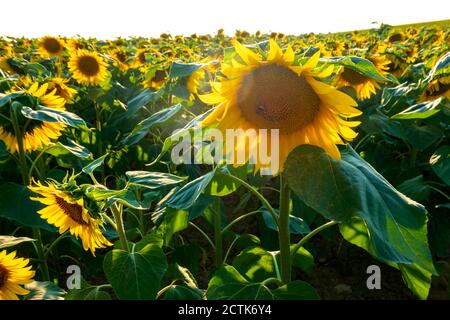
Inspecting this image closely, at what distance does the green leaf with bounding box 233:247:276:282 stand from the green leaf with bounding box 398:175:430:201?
877 mm

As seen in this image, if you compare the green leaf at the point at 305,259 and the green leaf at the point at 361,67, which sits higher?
the green leaf at the point at 361,67

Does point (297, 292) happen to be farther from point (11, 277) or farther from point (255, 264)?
point (11, 277)

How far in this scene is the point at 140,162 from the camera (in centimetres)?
393

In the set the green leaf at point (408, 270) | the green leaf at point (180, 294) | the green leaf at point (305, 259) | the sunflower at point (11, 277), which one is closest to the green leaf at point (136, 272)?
the green leaf at point (180, 294)

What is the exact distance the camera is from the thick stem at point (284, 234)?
140 cm

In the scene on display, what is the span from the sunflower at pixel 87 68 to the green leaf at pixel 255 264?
152 inches

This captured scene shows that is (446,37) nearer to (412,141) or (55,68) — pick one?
(412,141)

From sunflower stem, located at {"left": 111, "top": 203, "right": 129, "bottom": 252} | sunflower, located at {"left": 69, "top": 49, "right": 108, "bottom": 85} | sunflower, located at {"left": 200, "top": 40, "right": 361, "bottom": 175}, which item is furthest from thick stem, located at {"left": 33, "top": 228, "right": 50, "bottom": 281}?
sunflower, located at {"left": 69, "top": 49, "right": 108, "bottom": 85}

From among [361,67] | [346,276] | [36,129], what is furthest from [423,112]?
[36,129]

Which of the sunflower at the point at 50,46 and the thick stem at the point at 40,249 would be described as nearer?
the thick stem at the point at 40,249

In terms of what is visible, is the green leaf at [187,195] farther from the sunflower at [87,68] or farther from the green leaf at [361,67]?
the sunflower at [87,68]

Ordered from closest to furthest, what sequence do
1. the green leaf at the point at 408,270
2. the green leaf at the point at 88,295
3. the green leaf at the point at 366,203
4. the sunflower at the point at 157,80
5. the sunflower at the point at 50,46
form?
→ the green leaf at the point at 366,203, the green leaf at the point at 408,270, the green leaf at the point at 88,295, the sunflower at the point at 157,80, the sunflower at the point at 50,46

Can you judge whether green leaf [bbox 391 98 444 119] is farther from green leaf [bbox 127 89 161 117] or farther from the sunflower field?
green leaf [bbox 127 89 161 117]

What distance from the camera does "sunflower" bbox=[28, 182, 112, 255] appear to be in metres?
1.49
